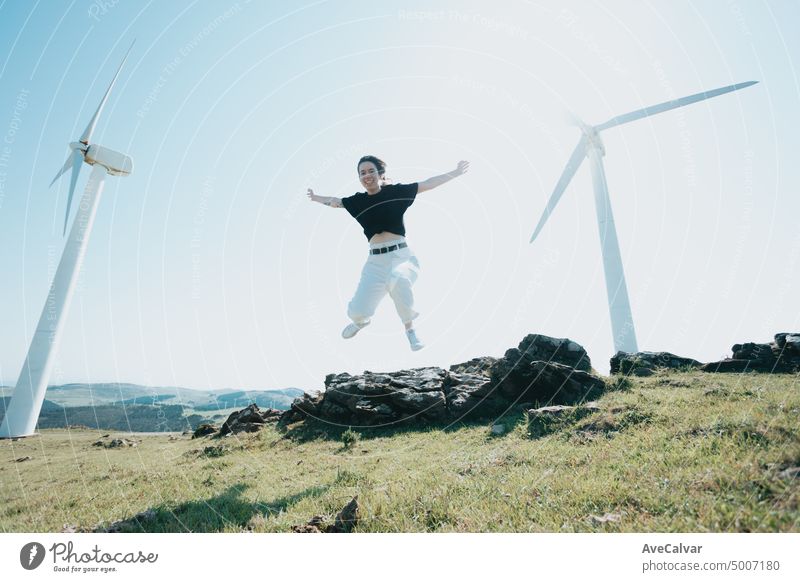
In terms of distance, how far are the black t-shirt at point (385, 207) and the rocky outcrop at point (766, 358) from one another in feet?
66.8

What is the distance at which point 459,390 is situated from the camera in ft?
64.9

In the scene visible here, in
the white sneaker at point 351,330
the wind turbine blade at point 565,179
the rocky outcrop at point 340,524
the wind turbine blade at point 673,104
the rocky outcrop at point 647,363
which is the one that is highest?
the wind turbine blade at point 673,104

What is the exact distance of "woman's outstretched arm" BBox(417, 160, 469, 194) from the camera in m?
10.6

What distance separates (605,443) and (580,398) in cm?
811

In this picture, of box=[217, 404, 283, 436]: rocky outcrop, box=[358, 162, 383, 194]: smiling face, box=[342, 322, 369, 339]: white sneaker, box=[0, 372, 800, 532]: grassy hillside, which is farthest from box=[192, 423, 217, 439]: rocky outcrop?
box=[358, 162, 383, 194]: smiling face

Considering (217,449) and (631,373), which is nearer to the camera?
(217,449)

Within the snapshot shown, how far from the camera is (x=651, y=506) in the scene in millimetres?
4891

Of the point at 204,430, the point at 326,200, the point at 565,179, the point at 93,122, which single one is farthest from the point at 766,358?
the point at 93,122

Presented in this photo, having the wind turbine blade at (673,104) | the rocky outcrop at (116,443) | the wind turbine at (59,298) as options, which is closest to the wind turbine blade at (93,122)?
the wind turbine at (59,298)

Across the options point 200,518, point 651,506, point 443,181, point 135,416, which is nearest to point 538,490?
point 651,506

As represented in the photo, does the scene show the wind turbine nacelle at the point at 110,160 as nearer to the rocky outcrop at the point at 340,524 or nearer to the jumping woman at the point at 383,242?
the jumping woman at the point at 383,242

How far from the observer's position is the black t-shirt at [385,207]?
11.0 m

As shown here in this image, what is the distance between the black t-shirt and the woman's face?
0.95 feet

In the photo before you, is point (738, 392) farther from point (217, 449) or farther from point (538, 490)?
point (217, 449)
